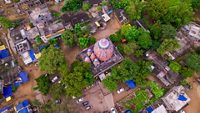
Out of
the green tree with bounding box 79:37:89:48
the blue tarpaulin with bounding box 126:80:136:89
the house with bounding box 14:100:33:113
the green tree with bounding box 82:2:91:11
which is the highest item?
the green tree with bounding box 82:2:91:11

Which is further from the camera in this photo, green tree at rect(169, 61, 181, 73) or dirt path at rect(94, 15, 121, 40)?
dirt path at rect(94, 15, 121, 40)

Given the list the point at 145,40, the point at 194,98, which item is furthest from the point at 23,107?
the point at 194,98

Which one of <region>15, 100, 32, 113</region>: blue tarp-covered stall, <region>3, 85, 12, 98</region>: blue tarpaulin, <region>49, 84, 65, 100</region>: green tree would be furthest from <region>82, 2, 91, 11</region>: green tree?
<region>15, 100, 32, 113</region>: blue tarp-covered stall

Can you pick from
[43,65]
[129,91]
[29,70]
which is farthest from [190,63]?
[29,70]

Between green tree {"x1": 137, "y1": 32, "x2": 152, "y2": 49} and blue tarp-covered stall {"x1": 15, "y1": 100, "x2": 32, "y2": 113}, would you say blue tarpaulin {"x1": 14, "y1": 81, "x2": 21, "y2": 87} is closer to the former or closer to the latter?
blue tarp-covered stall {"x1": 15, "y1": 100, "x2": 32, "y2": 113}

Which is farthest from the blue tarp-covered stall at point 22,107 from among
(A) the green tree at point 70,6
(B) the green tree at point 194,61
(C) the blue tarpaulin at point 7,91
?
(B) the green tree at point 194,61

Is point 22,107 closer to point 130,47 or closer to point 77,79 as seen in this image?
point 77,79

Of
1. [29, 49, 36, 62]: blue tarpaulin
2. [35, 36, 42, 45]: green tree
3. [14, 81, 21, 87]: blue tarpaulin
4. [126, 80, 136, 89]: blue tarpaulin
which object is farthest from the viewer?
[35, 36, 42, 45]: green tree
